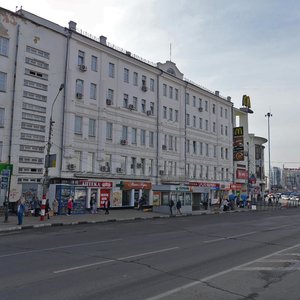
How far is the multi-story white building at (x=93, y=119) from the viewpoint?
33969 mm

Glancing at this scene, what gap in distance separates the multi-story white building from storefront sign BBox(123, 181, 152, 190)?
4.4 inches

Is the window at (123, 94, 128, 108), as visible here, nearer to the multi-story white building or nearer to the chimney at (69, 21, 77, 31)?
A: the multi-story white building

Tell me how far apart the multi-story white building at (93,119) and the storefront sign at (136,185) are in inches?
4.4

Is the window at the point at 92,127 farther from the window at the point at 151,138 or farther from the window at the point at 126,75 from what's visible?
the window at the point at 151,138

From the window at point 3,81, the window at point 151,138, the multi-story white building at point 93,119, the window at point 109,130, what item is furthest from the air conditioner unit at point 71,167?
the window at point 151,138

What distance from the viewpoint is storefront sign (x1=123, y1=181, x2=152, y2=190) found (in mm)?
42875

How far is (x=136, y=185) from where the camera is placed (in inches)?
1738

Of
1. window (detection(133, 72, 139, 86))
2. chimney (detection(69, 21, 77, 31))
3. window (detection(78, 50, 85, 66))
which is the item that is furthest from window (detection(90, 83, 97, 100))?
window (detection(133, 72, 139, 86))

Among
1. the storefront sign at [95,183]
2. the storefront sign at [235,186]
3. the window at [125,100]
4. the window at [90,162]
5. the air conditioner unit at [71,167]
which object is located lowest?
the storefront sign at [95,183]

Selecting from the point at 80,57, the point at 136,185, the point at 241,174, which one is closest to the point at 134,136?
the point at 136,185

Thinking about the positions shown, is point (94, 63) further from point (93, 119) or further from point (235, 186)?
point (235, 186)

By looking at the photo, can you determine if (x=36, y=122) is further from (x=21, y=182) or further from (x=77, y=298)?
(x=77, y=298)

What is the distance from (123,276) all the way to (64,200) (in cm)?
2539

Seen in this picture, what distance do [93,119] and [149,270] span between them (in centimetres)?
3207
